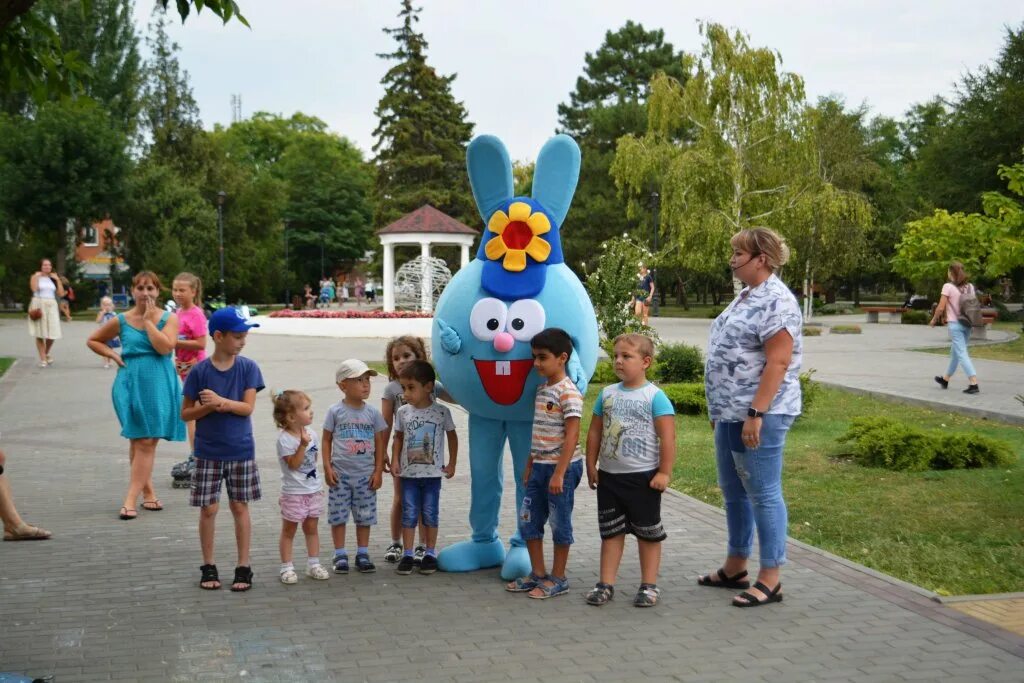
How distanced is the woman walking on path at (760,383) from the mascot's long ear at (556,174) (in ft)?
3.91

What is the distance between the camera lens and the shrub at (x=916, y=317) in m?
37.3

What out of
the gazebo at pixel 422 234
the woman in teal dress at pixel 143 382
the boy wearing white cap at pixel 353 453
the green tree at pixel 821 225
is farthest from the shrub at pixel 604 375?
the green tree at pixel 821 225

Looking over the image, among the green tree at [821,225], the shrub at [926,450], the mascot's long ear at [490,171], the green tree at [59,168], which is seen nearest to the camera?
the mascot's long ear at [490,171]

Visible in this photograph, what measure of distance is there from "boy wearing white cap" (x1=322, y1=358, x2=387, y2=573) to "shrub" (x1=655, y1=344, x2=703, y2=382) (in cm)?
1023

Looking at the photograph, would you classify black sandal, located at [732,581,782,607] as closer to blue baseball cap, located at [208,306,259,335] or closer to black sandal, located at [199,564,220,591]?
black sandal, located at [199,564,220,591]

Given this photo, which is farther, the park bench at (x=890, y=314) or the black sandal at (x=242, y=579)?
the park bench at (x=890, y=314)

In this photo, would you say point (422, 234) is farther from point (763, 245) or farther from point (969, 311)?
point (763, 245)

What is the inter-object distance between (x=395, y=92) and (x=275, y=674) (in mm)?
55982

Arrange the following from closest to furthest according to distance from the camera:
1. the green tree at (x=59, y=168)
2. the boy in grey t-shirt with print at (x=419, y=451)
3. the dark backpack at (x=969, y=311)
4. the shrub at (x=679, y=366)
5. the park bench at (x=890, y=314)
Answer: the boy in grey t-shirt with print at (x=419, y=451)
the dark backpack at (x=969, y=311)
the shrub at (x=679, y=366)
the park bench at (x=890, y=314)
the green tree at (x=59, y=168)

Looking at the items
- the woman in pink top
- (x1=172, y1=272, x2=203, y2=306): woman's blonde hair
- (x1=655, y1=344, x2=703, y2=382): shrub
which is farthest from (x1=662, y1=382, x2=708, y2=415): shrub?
(x1=172, y1=272, x2=203, y2=306): woman's blonde hair

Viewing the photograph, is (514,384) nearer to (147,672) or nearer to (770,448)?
(770,448)

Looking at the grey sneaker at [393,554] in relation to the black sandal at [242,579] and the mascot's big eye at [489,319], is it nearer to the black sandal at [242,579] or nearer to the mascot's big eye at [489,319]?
the black sandal at [242,579]

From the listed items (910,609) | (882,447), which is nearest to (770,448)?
(910,609)

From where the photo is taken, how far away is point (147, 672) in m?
4.64
